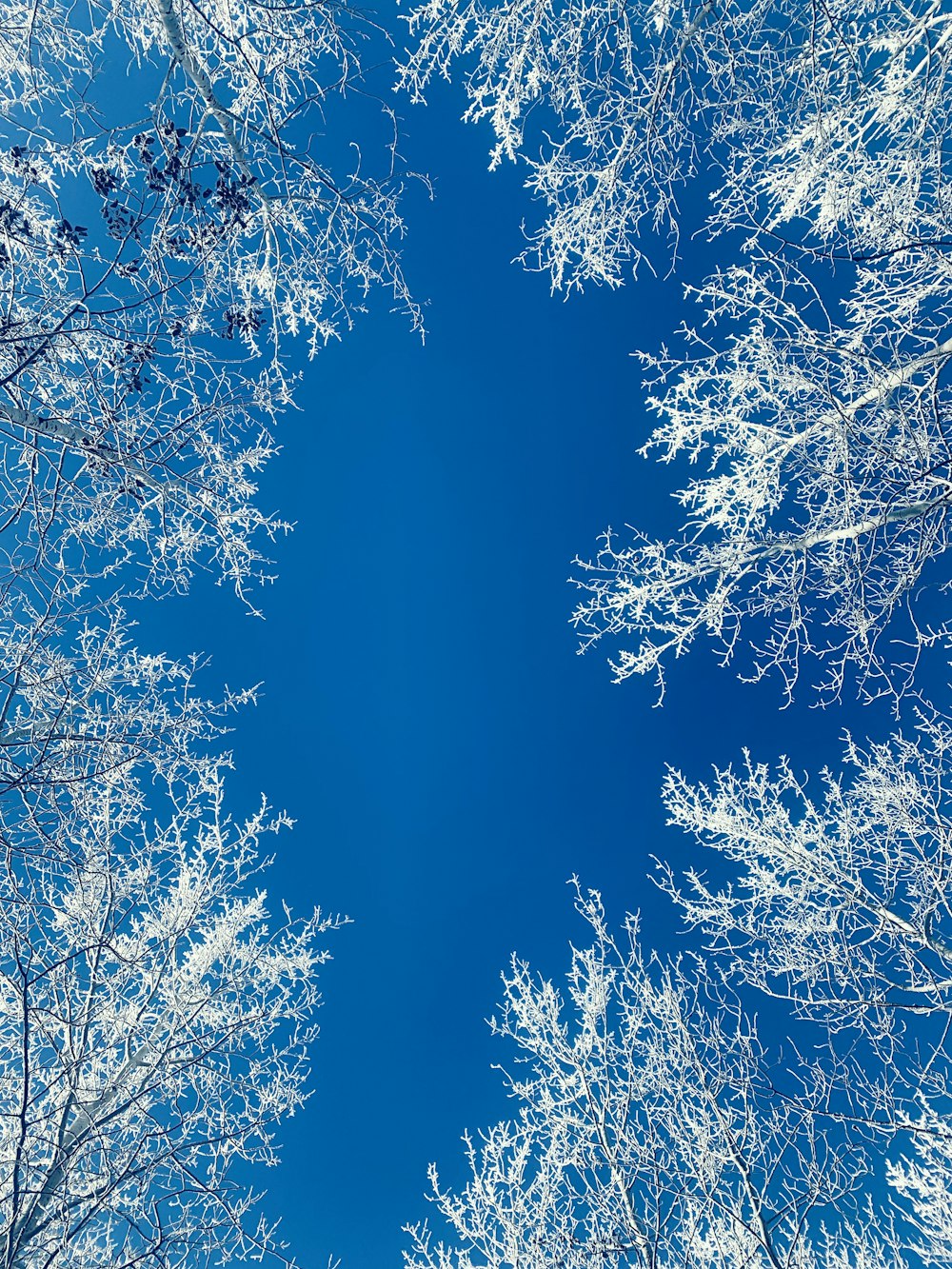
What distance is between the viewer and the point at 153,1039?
19.0ft

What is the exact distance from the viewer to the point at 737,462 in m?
4.39

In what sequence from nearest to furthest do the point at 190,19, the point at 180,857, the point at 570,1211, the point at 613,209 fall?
the point at 190,19 < the point at 613,209 < the point at 570,1211 < the point at 180,857

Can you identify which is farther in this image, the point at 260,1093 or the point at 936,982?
the point at 260,1093

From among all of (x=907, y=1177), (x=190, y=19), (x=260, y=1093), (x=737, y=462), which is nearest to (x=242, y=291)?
(x=190, y=19)

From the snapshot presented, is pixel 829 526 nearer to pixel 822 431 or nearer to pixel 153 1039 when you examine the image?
pixel 822 431

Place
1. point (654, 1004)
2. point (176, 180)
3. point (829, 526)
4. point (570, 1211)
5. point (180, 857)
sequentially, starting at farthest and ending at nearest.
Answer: point (180, 857)
point (654, 1004)
point (570, 1211)
point (829, 526)
point (176, 180)

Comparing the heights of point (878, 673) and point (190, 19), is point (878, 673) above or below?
below

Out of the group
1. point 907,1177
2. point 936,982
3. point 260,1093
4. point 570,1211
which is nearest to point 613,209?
point 936,982

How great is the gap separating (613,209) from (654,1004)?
611 cm

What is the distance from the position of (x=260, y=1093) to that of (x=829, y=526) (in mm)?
6614

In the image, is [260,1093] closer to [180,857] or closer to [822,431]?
[180,857]

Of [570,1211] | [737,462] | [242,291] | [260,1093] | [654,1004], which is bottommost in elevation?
[570,1211]

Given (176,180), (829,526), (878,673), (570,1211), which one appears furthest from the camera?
(570,1211)

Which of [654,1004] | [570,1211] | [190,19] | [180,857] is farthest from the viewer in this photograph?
[180,857]
